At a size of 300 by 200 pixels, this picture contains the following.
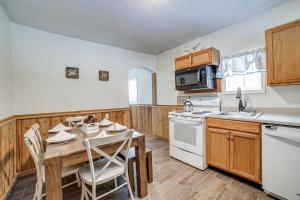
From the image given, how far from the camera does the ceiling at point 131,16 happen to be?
1.91 metres

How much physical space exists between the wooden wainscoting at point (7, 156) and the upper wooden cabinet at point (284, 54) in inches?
144

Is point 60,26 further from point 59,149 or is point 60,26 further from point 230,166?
point 230,166

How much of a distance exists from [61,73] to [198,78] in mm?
2772

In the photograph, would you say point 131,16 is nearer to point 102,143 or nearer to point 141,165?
point 102,143

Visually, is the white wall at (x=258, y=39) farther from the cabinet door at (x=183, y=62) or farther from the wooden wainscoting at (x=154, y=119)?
the wooden wainscoting at (x=154, y=119)

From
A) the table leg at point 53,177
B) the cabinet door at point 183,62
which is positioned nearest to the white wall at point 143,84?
the cabinet door at point 183,62

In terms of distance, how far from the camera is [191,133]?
2.39 meters

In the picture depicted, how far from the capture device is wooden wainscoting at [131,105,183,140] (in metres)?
3.77

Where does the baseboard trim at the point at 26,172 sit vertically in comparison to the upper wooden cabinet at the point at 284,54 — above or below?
below

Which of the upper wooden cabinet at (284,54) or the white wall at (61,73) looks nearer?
the upper wooden cabinet at (284,54)

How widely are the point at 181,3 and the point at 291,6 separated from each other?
160 centimetres

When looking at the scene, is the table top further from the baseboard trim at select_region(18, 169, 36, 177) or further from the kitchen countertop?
the kitchen countertop

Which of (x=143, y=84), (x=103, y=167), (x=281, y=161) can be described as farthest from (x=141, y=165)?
(x=143, y=84)

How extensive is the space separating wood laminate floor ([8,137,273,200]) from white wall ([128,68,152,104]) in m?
3.37
